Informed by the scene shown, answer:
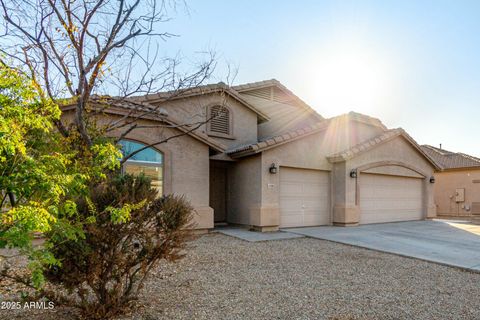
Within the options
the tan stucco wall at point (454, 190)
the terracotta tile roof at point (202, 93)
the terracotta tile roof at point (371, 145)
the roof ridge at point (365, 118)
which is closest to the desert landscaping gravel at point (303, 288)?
the terracotta tile roof at point (202, 93)

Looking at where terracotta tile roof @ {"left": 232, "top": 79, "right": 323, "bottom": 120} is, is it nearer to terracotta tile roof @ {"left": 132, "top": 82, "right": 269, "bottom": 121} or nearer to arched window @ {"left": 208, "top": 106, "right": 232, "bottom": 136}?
terracotta tile roof @ {"left": 132, "top": 82, "right": 269, "bottom": 121}

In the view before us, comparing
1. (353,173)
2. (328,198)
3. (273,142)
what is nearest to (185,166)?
(273,142)

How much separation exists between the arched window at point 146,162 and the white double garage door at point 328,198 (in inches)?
196

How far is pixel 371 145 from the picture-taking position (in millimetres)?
15164

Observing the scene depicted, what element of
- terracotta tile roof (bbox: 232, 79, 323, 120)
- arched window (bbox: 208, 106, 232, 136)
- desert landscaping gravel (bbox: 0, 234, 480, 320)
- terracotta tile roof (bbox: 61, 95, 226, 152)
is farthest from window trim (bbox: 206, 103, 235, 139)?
desert landscaping gravel (bbox: 0, 234, 480, 320)

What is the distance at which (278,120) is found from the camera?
1856 cm

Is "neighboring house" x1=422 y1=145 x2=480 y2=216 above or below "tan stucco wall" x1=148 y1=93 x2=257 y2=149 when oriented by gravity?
below

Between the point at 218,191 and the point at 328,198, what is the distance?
16.8 feet

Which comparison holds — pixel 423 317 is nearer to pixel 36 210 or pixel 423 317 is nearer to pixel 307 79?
pixel 36 210

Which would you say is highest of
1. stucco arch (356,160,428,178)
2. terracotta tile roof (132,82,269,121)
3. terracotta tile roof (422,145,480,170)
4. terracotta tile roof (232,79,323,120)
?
terracotta tile roof (232,79,323,120)

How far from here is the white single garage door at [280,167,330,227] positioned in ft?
43.5

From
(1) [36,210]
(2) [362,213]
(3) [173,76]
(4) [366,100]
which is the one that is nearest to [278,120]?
(4) [366,100]

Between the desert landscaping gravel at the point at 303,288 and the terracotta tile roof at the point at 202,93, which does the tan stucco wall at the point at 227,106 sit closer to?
the terracotta tile roof at the point at 202,93

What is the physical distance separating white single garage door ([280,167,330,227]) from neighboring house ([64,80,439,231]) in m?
0.04
